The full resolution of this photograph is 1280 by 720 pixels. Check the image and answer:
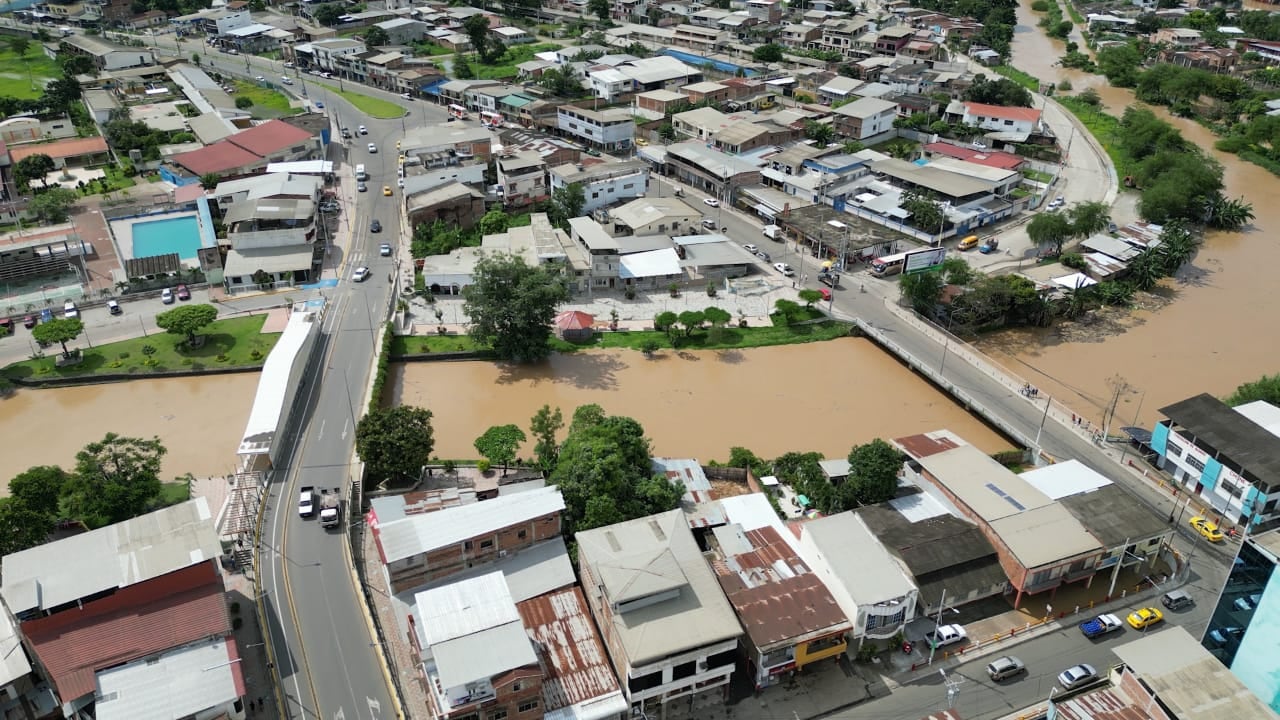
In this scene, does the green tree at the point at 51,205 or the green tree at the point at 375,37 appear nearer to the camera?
the green tree at the point at 51,205

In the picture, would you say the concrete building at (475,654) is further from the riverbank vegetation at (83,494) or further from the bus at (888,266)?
the bus at (888,266)

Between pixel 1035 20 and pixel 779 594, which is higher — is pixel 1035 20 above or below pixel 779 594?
above

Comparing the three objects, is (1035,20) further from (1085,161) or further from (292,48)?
(292,48)

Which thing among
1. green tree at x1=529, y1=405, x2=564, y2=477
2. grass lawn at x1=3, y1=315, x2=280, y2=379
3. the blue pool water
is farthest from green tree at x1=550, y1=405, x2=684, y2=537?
the blue pool water

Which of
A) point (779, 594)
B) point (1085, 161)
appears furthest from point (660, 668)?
point (1085, 161)

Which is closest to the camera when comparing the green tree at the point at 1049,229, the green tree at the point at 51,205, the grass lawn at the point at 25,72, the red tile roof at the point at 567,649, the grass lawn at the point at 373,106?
the red tile roof at the point at 567,649

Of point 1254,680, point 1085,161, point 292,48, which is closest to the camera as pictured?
point 1254,680

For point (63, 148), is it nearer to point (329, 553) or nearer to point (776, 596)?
point (329, 553)

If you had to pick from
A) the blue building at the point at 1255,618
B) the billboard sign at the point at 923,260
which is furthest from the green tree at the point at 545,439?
the billboard sign at the point at 923,260
